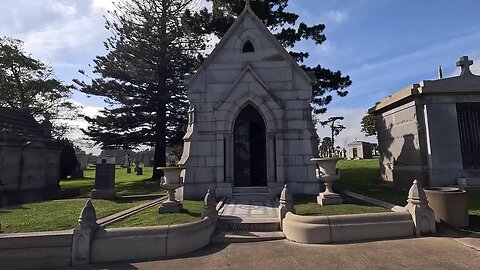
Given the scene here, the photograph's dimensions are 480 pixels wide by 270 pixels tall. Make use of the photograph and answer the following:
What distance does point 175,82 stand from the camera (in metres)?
23.8

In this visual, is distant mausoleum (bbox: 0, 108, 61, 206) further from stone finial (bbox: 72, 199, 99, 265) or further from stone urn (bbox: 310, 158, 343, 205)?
stone urn (bbox: 310, 158, 343, 205)

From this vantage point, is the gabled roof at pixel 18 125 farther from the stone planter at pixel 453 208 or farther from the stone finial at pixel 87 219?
the stone planter at pixel 453 208

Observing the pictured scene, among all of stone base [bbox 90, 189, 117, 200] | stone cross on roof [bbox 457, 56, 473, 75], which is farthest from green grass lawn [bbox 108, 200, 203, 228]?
stone cross on roof [bbox 457, 56, 473, 75]

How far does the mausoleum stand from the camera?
11.6 metres

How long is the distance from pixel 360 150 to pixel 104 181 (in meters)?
31.2

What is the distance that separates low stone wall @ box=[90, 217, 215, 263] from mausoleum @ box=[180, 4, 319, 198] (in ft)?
17.2

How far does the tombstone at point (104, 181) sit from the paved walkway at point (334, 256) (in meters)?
8.12

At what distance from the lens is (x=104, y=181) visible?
13320mm

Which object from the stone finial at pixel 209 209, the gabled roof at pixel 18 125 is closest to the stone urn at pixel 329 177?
the stone finial at pixel 209 209

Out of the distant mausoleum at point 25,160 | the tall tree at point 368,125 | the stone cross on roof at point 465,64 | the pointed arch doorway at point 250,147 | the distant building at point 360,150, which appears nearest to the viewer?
the stone cross on roof at point 465,64

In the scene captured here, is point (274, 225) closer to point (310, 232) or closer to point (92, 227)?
point (310, 232)

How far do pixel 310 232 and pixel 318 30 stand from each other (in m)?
16.0

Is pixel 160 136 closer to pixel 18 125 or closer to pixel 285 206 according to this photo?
pixel 18 125

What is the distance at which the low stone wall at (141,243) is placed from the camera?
235 inches
